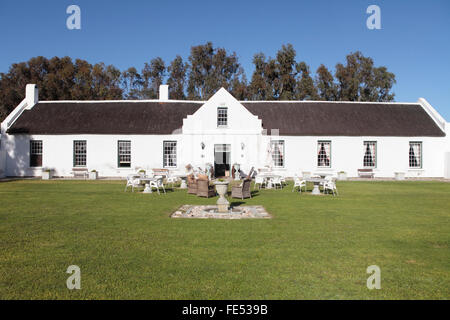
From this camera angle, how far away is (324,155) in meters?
24.6

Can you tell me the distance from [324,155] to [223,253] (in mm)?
19632

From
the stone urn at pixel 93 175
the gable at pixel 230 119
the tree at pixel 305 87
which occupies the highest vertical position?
the tree at pixel 305 87

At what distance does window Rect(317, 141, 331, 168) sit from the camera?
80.8 ft

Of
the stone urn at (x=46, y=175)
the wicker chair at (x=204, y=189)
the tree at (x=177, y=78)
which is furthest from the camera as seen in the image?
the tree at (x=177, y=78)

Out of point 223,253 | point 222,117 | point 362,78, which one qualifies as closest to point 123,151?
point 222,117

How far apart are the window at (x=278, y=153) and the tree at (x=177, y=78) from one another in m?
26.7

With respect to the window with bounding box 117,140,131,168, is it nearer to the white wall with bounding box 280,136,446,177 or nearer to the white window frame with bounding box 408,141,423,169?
the white wall with bounding box 280,136,446,177

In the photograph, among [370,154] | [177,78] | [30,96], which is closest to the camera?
[370,154]

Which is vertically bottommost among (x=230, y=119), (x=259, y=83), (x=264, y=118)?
(x=230, y=119)

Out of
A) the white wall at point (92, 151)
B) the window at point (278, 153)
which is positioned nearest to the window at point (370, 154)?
the window at point (278, 153)

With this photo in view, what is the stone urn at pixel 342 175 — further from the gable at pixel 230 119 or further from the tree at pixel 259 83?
the tree at pixel 259 83

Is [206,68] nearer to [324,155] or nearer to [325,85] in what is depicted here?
[325,85]

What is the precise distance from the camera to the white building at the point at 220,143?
23547 millimetres
